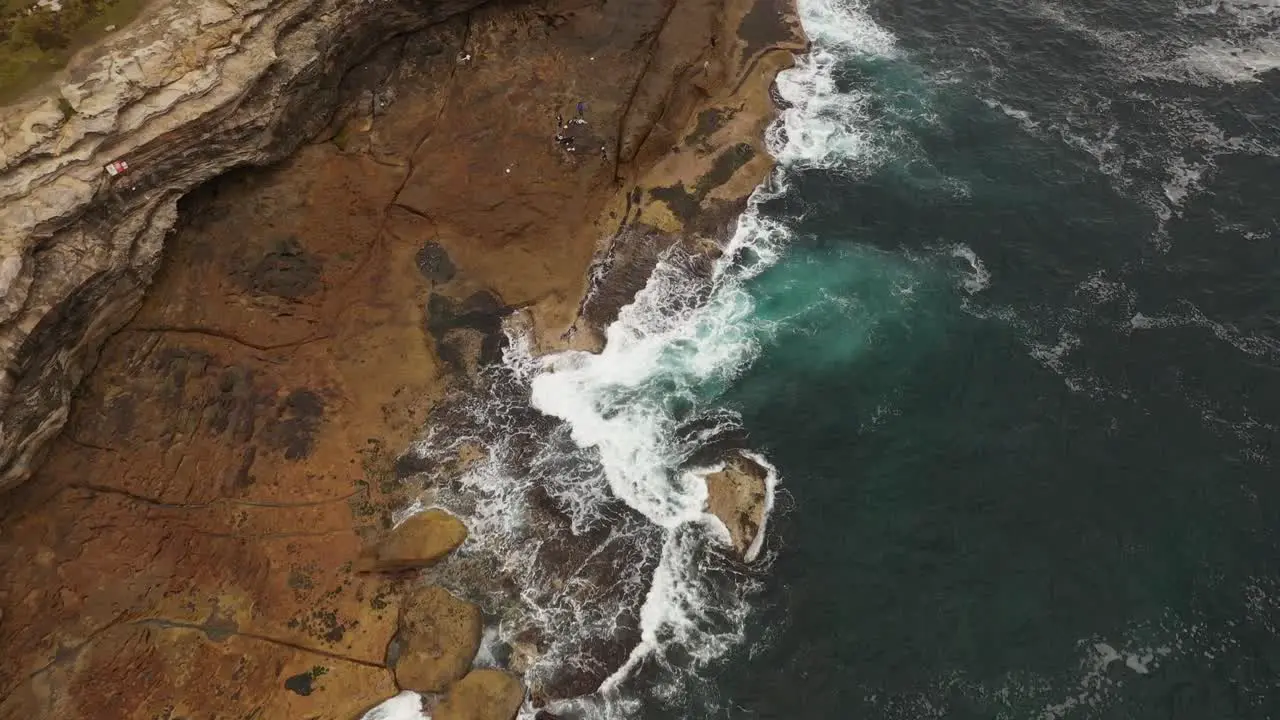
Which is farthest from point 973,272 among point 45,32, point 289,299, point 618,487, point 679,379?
point 45,32

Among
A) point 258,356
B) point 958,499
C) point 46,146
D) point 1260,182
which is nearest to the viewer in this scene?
point 46,146

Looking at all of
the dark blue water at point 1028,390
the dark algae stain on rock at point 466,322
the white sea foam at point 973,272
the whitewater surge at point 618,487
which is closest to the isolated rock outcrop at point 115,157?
the dark algae stain on rock at point 466,322

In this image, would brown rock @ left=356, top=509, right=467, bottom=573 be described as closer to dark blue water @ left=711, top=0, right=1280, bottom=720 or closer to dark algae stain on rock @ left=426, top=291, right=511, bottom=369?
dark algae stain on rock @ left=426, top=291, right=511, bottom=369

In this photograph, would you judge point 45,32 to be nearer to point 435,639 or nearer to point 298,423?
point 298,423

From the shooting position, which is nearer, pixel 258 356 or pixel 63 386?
pixel 63 386

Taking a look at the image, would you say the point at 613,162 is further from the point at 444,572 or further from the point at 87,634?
the point at 87,634

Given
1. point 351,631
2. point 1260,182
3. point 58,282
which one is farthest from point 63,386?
point 1260,182
